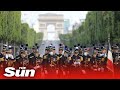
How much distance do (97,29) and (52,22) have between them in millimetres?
1131

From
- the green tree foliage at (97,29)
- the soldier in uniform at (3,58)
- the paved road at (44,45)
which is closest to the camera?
the soldier in uniform at (3,58)

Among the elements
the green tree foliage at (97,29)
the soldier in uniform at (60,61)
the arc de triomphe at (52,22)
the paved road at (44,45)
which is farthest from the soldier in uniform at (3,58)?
the green tree foliage at (97,29)

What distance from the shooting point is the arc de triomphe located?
14.2m

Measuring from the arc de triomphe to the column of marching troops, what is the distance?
0.47 metres

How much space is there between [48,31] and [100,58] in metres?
1.37

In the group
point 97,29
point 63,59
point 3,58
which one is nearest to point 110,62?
point 97,29

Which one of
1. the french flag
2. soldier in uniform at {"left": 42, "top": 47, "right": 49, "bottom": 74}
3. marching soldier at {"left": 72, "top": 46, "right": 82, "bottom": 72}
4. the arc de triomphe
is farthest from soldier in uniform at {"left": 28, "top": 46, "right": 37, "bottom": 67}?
the french flag

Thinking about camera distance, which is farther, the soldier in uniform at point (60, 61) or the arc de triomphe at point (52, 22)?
the arc de triomphe at point (52, 22)

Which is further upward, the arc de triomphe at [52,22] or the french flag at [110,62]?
the arc de triomphe at [52,22]

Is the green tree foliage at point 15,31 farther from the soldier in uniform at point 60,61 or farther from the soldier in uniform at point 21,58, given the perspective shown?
the soldier in uniform at point 60,61

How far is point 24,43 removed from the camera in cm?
1433

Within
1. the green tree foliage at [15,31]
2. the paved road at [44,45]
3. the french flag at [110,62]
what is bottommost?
the french flag at [110,62]

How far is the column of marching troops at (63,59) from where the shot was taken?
1405cm
